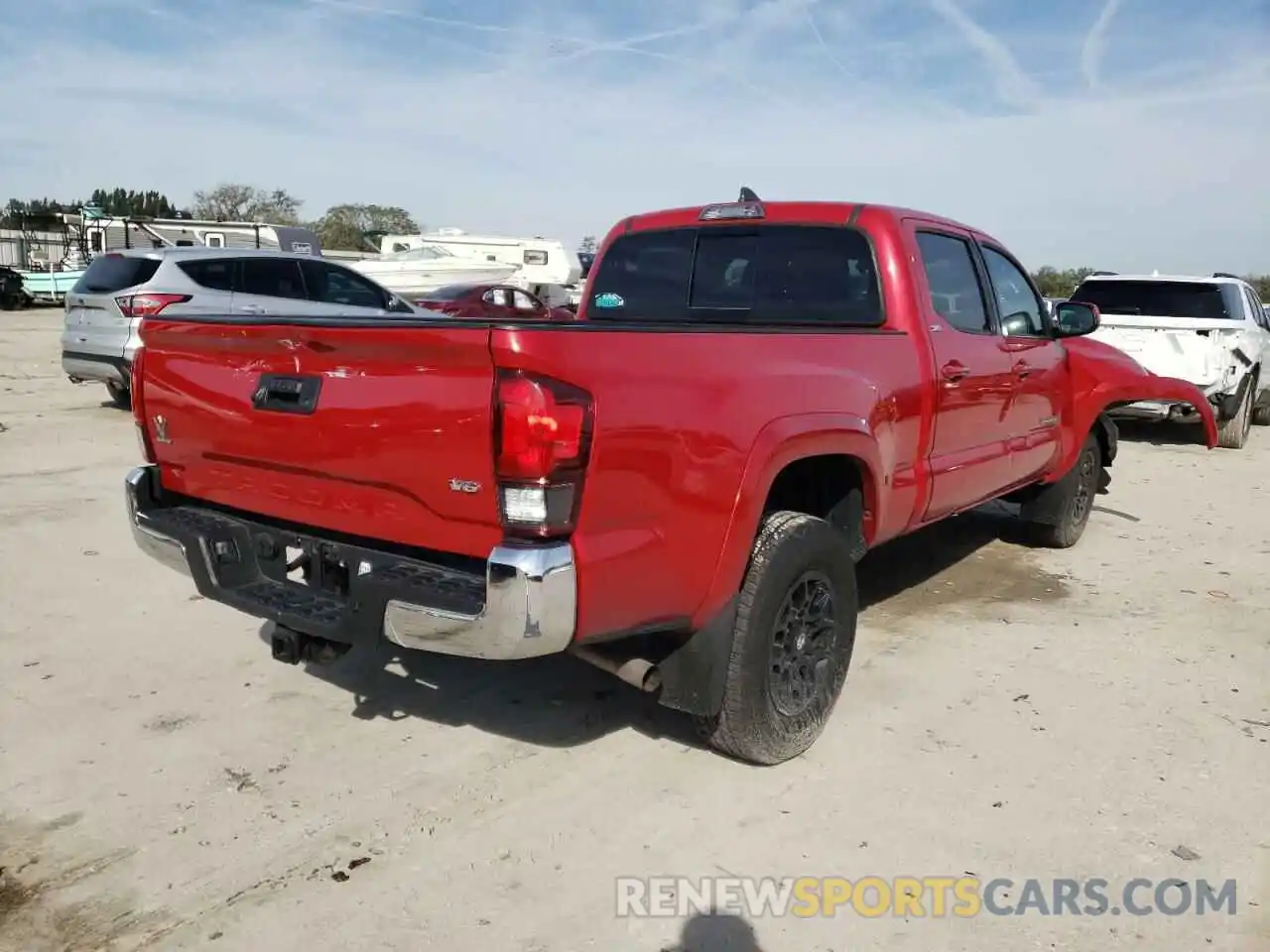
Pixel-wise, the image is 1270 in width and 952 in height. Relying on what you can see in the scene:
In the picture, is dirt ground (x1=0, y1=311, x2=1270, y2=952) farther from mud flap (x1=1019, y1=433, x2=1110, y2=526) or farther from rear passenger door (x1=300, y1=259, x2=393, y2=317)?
rear passenger door (x1=300, y1=259, x2=393, y2=317)

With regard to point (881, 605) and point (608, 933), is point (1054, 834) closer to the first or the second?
point (608, 933)

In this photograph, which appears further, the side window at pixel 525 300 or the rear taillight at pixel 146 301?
the side window at pixel 525 300

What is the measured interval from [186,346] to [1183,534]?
646cm

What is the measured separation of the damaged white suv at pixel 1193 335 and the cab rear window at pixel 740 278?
23.5 ft

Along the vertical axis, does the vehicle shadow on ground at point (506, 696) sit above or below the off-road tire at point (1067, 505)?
below

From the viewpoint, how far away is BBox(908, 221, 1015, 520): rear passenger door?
4402 mm

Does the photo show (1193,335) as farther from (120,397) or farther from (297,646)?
(120,397)

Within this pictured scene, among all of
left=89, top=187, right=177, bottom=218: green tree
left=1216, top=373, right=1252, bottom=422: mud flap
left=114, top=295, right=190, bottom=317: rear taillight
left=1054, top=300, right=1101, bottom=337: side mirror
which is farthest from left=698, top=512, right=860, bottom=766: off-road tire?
left=89, top=187, right=177, bottom=218: green tree

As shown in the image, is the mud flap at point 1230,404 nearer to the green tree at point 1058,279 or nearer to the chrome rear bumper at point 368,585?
the chrome rear bumper at point 368,585

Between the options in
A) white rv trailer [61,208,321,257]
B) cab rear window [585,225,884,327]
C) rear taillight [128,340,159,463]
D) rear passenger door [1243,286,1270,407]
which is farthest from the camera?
white rv trailer [61,208,321,257]

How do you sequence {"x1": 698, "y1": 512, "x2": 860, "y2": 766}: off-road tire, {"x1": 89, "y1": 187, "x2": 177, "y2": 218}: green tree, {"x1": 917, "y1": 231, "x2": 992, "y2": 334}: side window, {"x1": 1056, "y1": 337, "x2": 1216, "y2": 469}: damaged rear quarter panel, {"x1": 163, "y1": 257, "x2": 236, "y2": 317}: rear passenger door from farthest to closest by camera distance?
{"x1": 89, "y1": 187, "x2": 177, "y2": 218}: green tree, {"x1": 163, "y1": 257, "x2": 236, "y2": 317}: rear passenger door, {"x1": 1056, "y1": 337, "x2": 1216, "y2": 469}: damaged rear quarter panel, {"x1": 917, "y1": 231, "x2": 992, "y2": 334}: side window, {"x1": 698, "y1": 512, "x2": 860, "y2": 766}: off-road tire

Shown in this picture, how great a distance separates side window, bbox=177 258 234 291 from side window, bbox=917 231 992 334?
25.6 ft

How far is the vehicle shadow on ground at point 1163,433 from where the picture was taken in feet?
38.2

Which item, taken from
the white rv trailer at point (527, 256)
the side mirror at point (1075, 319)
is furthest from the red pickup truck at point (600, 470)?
the white rv trailer at point (527, 256)
